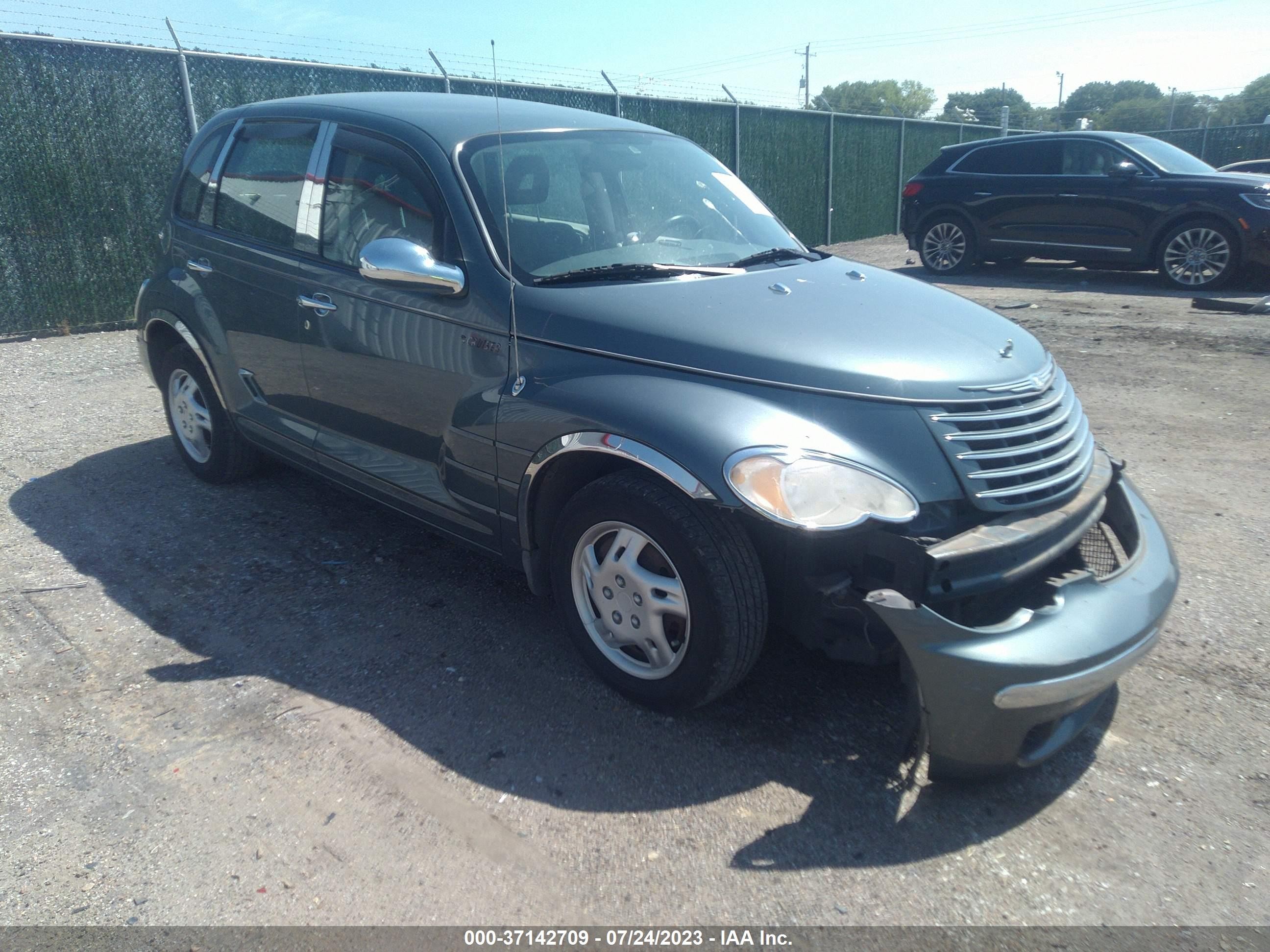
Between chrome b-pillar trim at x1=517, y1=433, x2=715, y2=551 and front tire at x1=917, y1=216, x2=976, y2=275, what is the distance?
1112 cm

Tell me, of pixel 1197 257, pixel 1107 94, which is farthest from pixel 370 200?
pixel 1107 94

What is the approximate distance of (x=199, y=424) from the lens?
509 cm

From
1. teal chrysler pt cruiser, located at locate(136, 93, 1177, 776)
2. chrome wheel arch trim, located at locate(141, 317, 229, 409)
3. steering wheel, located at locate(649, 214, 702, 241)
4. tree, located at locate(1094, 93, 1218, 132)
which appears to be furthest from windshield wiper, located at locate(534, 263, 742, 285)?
tree, located at locate(1094, 93, 1218, 132)

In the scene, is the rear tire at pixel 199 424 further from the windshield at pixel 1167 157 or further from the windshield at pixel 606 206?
the windshield at pixel 1167 157

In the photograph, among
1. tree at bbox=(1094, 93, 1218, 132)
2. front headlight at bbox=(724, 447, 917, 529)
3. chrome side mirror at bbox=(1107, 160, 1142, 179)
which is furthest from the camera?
tree at bbox=(1094, 93, 1218, 132)

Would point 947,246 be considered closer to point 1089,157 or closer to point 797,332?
point 1089,157

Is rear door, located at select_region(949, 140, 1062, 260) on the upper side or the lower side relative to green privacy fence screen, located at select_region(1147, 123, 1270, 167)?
lower

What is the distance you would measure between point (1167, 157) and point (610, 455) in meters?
11.2

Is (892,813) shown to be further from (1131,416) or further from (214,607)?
(1131,416)

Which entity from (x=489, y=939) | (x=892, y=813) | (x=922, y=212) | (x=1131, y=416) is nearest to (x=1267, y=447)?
(x=1131, y=416)

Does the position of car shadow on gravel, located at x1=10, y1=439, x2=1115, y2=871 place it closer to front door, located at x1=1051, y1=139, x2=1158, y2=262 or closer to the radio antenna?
the radio antenna

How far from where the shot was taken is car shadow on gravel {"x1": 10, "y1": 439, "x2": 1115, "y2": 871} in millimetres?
2691

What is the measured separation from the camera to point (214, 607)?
12.6ft

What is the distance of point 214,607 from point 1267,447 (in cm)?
574
